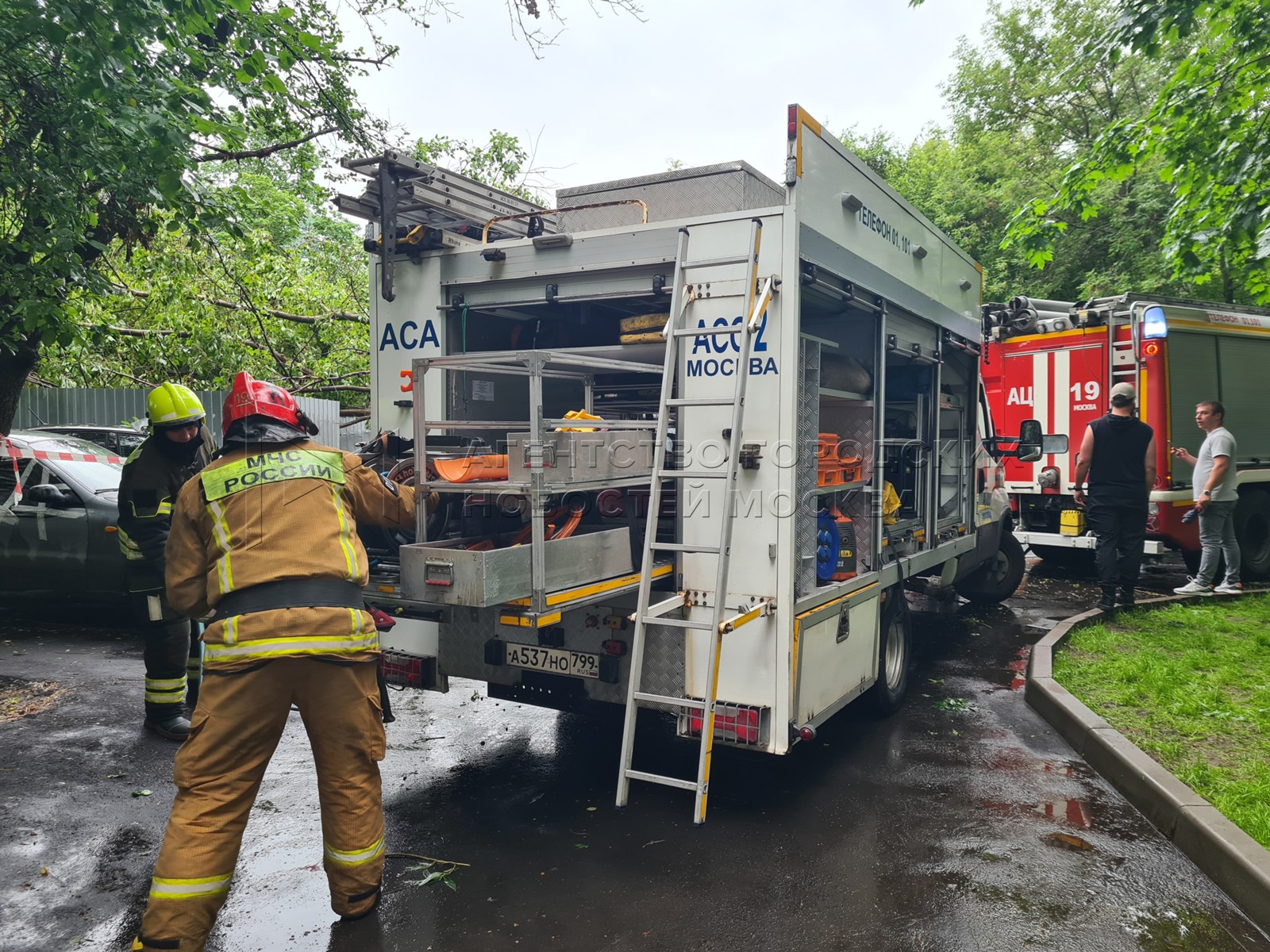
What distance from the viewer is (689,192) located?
15.8 ft

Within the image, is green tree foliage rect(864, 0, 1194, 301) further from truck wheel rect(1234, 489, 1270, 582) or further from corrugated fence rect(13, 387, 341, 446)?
corrugated fence rect(13, 387, 341, 446)

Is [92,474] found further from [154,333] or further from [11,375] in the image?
[154,333]

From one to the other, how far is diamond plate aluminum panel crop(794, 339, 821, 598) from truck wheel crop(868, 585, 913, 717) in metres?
1.24

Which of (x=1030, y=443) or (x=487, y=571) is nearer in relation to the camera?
(x=487, y=571)

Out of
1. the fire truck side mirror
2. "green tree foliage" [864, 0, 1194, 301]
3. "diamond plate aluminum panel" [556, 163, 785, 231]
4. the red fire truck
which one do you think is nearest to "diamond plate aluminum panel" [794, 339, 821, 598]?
"diamond plate aluminum panel" [556, 163, 785, 231]

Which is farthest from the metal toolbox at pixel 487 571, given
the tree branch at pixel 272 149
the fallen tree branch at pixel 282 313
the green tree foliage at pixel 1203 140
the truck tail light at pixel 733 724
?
Result: the fallen tree branch at pixel 282 313

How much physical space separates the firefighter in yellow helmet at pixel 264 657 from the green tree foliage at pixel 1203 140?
6.62 meters

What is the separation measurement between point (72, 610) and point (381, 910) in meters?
6.57

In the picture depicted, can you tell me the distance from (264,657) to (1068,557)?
1032cm

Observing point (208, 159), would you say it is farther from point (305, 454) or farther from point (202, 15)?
point (305, 454)

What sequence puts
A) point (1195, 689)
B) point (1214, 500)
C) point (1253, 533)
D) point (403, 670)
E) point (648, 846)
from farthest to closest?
point (1253, 533) < point (1214, 500) < point (1195, 689) < point (403, 670) < point (648, 846)

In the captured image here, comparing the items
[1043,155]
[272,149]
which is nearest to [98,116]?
[272,149]

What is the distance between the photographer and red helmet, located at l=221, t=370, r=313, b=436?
3119mm

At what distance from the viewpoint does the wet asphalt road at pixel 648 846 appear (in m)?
3.02
